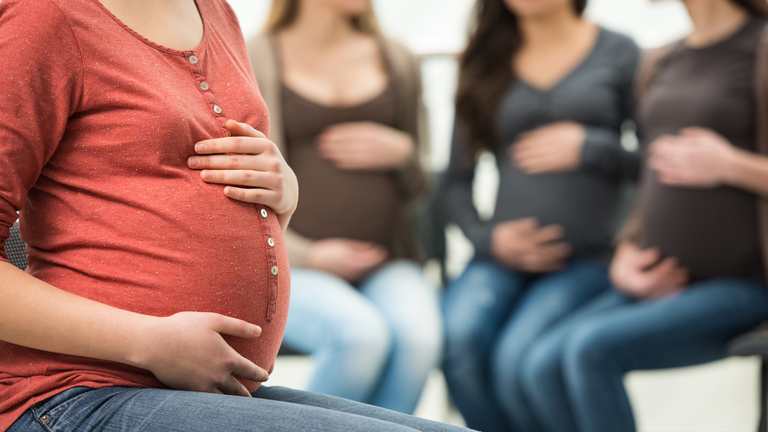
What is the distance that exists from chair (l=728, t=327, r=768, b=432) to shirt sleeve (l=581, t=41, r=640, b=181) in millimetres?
560

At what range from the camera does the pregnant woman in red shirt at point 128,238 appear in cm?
70

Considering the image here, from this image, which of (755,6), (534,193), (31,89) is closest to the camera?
(31,89)

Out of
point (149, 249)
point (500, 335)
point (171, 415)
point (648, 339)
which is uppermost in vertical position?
point (149, 249)

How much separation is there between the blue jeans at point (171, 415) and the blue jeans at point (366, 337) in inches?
31.7

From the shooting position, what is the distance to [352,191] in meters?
1.83

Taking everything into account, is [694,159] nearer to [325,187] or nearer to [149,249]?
[325,187]

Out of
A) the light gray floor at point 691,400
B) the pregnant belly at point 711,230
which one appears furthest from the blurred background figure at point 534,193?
the light gray floor at point 691,400

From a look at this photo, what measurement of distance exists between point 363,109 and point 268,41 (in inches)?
13.2

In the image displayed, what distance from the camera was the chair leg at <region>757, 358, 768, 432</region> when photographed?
1500 millimetres

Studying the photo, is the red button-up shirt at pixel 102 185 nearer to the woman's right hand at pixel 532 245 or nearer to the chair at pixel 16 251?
the chair at pixel 16 251

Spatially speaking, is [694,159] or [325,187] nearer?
[694,159]

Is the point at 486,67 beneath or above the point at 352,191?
above

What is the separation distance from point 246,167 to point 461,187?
131 cm

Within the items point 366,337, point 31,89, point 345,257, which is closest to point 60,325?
point 31,89
